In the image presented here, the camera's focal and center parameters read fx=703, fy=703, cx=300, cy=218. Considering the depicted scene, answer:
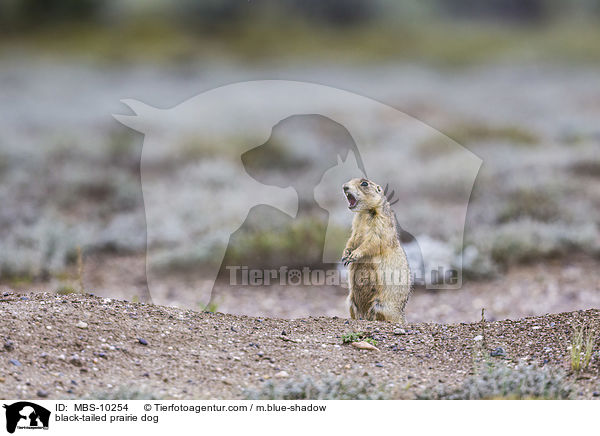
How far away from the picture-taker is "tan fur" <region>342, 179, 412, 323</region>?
14.3 ft

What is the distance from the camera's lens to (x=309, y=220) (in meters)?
7.88

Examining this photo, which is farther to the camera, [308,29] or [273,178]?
[308,29]

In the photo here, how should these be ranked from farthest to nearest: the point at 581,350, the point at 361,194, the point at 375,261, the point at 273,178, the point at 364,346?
the point at 273,178 → the point at 375,261 → the point at 361,194 → the point at 364,346 → the point at 581,350

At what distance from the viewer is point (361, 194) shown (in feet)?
13.9

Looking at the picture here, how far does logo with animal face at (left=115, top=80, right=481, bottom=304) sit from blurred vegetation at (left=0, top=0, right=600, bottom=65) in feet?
9.33

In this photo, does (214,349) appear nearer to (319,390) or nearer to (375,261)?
(319,390)

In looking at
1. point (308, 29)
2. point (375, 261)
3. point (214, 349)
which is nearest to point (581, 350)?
point (375, 261)

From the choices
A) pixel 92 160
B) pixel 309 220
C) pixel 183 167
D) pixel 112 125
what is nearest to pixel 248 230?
pixel 309 220

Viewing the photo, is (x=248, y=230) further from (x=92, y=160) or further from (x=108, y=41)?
(x=108, y=41)

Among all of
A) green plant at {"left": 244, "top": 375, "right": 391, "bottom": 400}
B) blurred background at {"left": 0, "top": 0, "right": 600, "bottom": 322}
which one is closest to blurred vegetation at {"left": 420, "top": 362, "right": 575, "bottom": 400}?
green plant at {"left": 244, "top": 375, "right": 391, "bottom": 400}

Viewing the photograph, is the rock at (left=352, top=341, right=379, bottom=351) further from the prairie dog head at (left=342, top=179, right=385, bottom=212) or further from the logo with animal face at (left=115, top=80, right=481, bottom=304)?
the logo with animal face at (left=115, top=80, right=481, bottom=304)

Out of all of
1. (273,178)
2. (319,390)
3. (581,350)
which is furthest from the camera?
(273,178)
